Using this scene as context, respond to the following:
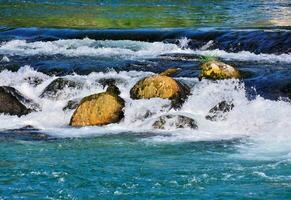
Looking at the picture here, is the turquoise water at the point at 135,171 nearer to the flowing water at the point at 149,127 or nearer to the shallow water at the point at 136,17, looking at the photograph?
the flowing water at the point at 149,127

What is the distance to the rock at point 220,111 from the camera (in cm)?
1518

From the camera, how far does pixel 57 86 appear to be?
17.8 m

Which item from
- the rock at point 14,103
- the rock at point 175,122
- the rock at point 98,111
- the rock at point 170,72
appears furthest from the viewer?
the rock at point 170,72

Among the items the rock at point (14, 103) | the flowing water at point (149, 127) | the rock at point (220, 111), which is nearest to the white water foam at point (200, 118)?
the flowing water at point (149, 127)

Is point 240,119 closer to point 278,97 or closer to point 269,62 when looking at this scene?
point 278,97

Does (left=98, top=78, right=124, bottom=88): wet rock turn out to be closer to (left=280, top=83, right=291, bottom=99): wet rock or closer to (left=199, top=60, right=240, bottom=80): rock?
(left=199, top=60, right=240, bottom=80): rock

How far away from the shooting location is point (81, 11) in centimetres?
4947

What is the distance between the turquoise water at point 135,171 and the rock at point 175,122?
1.38 m

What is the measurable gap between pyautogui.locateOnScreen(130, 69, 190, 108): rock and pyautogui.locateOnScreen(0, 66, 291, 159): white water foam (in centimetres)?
19

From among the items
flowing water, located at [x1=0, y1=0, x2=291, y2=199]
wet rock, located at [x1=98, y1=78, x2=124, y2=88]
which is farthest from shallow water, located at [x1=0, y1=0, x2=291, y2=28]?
Result: wet rock, located at [x1=98, y1=78, x2=124, y2=88]

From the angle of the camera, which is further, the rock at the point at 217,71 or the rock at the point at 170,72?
the rock at the point at 170,72

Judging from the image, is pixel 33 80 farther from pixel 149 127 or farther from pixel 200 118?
pixel 200 118

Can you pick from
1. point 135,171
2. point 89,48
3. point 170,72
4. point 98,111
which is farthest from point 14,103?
point 89,48

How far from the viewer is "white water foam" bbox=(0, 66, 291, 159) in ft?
44.0
